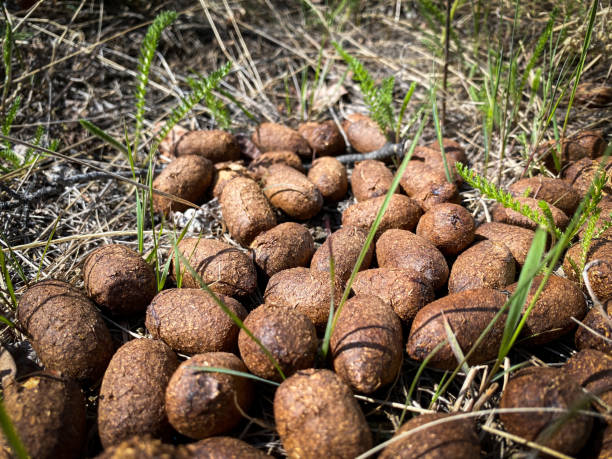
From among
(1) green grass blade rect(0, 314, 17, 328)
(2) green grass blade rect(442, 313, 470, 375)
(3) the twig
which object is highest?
(3) the twig

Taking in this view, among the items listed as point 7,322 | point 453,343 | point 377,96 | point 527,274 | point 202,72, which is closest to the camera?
point 527,274

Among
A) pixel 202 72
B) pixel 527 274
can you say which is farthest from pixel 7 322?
pixel 202 72

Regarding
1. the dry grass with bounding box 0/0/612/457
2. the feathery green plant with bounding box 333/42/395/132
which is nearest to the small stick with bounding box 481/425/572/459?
the dry grass with bounding box 0/0/612/457

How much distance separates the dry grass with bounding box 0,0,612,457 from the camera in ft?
8.95

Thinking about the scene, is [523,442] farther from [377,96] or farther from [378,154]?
[377,96]

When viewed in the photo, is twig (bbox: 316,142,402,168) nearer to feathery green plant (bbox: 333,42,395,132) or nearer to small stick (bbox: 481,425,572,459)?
feathery green plant (bbox: 333,42,395,132)

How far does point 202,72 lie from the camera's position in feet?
13.4

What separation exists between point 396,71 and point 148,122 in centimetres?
222

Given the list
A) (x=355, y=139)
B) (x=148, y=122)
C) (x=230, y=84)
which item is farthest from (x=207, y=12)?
(x=355, y=139)

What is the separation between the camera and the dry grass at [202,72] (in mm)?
2729

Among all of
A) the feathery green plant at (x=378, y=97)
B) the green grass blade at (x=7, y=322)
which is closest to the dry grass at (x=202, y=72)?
the green grass blade at (x=7, y=322)

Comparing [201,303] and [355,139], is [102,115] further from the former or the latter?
[201,303]

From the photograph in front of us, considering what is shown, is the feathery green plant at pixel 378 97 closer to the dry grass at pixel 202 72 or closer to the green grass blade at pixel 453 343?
the dry grass at pixel 202 72

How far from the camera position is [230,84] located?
4016 mm
